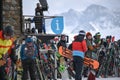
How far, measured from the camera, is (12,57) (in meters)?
16.4

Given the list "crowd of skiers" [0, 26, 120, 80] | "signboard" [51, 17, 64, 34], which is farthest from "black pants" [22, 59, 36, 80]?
"signboard" [51, 17, 64, 34]

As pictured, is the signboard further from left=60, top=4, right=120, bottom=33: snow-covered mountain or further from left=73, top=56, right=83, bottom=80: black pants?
left=60, top=4, right=120, bottom=33: snow-covered mountain

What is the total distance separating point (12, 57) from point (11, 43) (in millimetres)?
390

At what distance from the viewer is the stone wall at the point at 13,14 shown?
23172 mm

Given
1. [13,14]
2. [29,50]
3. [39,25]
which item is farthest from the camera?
[39,25]

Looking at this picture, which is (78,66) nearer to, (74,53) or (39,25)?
(74,53)

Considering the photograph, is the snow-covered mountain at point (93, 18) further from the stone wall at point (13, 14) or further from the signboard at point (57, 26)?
the stone wall at point (13, 14)

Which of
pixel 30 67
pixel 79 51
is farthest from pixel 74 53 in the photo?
pixel 30 67

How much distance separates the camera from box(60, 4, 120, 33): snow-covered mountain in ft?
224

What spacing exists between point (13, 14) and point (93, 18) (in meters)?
49.3

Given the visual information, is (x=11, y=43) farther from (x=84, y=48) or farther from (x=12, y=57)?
(x=84, y=48)

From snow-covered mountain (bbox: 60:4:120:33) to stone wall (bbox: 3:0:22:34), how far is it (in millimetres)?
42090

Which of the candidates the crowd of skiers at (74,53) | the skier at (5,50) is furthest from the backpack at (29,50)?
the skier at (5,50)

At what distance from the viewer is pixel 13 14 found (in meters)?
23.4
